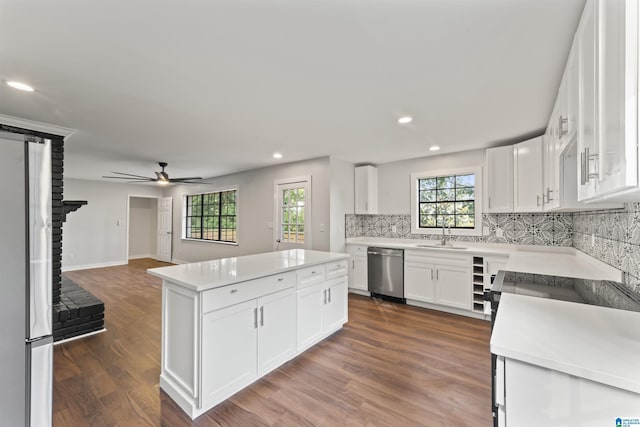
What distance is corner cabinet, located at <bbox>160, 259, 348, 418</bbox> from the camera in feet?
5.99

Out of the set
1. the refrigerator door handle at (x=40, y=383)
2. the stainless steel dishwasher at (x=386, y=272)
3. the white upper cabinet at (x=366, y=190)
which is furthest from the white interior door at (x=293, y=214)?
the refrigerator door handle at (x=40, y=383)

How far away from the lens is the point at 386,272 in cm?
434

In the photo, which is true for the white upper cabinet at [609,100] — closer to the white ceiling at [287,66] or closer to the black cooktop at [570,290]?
the white ceiling at [287,66]

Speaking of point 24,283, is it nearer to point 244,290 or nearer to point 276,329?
point 244,290

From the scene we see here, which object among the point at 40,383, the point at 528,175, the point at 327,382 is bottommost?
the point at 327,382

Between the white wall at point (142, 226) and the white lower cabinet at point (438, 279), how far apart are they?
8344 mm

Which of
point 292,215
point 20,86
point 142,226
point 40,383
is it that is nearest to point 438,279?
point 292,215

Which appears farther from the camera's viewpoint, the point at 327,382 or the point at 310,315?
the point at 310,315

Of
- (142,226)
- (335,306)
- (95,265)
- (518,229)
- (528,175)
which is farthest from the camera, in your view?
(142,226)

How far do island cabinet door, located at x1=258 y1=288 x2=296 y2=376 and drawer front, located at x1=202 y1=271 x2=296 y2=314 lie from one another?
0.21 ft

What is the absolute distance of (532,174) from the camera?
3254 millimetres

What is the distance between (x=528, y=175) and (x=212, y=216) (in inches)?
261

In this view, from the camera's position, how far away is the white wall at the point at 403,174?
168 inches

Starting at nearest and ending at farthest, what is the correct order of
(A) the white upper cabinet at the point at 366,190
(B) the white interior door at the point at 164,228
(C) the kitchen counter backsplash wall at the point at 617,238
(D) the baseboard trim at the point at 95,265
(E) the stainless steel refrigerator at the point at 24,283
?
(E) the stainless steel refrigerator at the point at 24,283
(C) the kitchen counter backsplash wall at the point at 617,238
(A) the white upper cabinet at the point at 366,190
(D) the baseboard trim at the point at 95,265
(B) the white interior door at the point at 164,228
